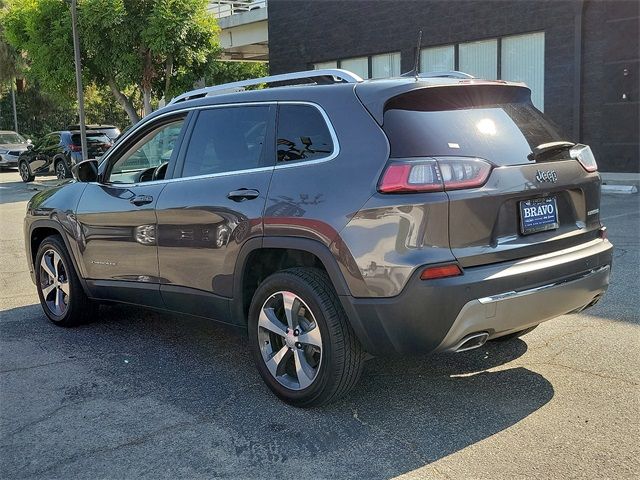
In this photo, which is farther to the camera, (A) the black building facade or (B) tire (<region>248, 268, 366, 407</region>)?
(A) the black building facade

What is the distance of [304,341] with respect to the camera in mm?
3789

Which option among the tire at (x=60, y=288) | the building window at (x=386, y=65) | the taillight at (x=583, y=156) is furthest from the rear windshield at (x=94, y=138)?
the taillight at (x=583, y=156)

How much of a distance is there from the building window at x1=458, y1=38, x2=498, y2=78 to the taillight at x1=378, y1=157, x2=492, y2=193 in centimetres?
1478

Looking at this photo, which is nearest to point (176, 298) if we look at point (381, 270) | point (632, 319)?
point (381, 270)

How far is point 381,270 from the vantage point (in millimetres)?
3389

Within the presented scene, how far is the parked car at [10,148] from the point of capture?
90.3 feet

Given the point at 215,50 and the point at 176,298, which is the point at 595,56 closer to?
the point at 215,50

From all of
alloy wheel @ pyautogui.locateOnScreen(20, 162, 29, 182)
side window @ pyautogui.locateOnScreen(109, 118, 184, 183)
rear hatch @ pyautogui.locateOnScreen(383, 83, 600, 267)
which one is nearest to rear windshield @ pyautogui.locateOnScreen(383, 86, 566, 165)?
rear hatch @ pyautogui.locateOnScreen(383, 83, 600, 267)

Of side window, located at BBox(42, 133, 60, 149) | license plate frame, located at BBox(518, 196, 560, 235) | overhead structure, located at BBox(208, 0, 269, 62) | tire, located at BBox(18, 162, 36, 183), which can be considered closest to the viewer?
license plate frame, located at BBox(518, 196, 560, 235)

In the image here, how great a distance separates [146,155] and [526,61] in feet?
46.0

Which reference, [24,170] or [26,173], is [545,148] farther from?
[24,170]

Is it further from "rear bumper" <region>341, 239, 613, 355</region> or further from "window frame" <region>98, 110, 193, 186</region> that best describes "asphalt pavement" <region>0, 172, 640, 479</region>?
"window frame" <region>98, 110, 193, 186</region>

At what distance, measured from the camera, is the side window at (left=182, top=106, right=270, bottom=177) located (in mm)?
4180

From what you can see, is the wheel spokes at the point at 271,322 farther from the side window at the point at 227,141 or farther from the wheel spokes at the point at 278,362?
the side window at the point at 227,141
